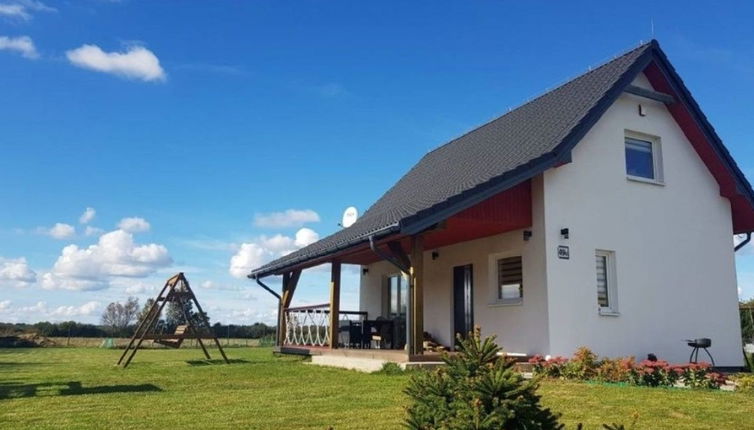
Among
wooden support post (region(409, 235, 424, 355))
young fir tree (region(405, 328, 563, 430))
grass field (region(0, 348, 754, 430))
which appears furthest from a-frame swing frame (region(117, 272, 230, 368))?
young fir tree (region(405, 328, 563, 430))

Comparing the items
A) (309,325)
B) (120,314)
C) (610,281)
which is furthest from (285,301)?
(120,314)

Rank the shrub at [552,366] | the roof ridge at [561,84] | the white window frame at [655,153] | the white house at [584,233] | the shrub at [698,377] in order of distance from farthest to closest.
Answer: the roof ridge at [561,84] < the white window frame at [655,153] < the white house at [584,233] < the shrub at [552,366] < the shrub at [698,377]

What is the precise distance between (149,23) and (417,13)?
614cm

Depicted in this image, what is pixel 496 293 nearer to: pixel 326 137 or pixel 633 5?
pixel 326 137

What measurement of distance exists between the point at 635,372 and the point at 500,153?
5.54 m

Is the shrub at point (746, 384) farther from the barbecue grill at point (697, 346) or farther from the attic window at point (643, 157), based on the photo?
the attic window at point (643, 157)

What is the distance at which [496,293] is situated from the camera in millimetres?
13234

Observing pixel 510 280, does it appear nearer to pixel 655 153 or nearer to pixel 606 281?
pixel 606 281

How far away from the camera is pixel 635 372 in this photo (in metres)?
9.67

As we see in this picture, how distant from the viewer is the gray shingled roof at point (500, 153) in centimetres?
1101

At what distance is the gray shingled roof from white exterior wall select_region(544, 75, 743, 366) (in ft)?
2.14

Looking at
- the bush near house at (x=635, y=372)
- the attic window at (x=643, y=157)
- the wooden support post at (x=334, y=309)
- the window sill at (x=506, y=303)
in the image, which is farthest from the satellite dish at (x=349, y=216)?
the bush near house at (x=635, y=372)

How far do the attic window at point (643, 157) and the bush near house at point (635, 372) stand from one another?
481cm

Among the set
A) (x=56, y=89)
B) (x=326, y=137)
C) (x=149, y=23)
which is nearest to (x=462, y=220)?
(x=326, y=137)
